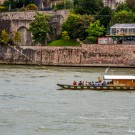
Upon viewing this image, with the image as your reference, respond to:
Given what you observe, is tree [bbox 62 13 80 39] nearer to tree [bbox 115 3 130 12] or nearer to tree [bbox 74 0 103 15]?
tree [bbox 74 0 103 15]

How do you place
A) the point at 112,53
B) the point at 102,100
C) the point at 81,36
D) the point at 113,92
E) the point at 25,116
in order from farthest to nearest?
the point at 81,36, the point at 112,53, the point at 113,92, the point at 102,100, the point at 25,116

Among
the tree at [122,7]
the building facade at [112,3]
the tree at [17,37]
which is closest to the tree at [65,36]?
the tree at [17,37]

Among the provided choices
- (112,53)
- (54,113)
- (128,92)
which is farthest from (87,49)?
(54,113)

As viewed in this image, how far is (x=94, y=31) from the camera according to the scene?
9556cm

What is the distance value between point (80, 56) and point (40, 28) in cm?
769

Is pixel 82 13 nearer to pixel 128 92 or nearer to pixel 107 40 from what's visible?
pixel 107 40

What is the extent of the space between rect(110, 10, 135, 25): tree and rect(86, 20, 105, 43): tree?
2243 mm

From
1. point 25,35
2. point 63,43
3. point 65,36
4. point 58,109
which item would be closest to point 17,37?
point 25,35

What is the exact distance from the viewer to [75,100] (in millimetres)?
56312

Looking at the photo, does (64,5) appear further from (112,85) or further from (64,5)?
(112,85)

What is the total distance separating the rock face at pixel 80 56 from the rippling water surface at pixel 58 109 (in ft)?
68.4

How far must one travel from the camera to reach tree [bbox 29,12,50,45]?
320ft

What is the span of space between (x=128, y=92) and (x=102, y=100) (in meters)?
6.28

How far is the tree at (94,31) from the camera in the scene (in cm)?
9531
